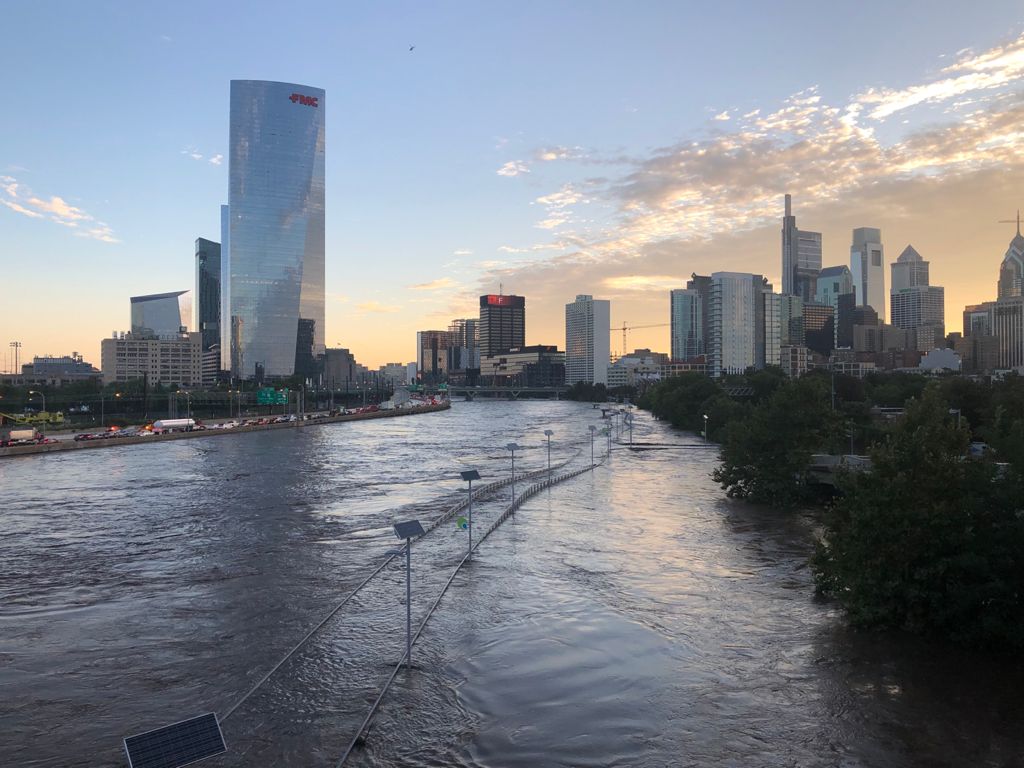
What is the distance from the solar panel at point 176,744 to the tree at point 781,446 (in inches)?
1682

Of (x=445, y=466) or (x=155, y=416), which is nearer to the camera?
(x=445, y=466)

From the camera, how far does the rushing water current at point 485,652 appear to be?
51.6 ft

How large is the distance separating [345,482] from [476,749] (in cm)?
4600

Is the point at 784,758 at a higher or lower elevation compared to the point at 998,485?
lower

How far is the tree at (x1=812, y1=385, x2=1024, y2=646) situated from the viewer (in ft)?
68.7

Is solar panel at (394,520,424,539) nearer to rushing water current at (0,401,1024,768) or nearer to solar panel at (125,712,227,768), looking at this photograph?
rushing water current at (0,401,1024,768)

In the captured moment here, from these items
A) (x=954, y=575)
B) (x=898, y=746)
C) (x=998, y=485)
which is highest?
(x=998, y=485)

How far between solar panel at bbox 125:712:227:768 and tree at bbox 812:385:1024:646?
1929cm

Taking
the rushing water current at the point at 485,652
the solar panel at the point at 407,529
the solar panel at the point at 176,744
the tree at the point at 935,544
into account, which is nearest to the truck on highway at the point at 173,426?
the rushing water current at the point at 485,652

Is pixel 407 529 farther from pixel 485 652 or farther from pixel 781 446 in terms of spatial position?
pixel 781 446

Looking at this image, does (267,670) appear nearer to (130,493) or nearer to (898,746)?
(898,746)

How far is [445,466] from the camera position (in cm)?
7112

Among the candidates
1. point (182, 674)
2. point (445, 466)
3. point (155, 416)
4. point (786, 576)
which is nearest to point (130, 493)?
point (445, 466)

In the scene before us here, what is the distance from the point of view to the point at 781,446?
161 feet
